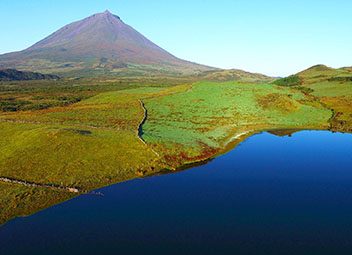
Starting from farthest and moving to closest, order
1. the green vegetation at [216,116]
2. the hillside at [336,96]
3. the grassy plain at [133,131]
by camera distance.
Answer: the hillside at [336,96], the green vegetation at [216,116], the grassy plain at [133,131]

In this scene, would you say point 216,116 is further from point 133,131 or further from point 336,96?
point 336,96

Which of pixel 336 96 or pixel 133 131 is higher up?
pixel 336 96

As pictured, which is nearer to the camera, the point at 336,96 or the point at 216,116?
the point at 216,116

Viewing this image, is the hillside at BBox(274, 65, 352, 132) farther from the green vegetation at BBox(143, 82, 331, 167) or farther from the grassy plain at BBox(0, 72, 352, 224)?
the green vegetation at BBox(143, 82, 331, 167)

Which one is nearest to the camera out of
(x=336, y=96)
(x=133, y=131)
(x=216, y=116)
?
(x=133, y=131)

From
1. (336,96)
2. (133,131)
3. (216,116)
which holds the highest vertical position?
(336,96)

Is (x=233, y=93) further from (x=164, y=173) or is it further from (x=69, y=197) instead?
(x=69, y=197)

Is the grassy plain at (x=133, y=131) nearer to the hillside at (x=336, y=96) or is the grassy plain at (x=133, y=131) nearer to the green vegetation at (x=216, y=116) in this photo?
the green vegetation at (x=216, y=116)

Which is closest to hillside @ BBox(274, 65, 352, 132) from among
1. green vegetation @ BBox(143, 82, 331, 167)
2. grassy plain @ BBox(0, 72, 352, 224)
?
grassy plain @ BBox(0, 72, 352, 224)

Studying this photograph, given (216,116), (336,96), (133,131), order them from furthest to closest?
(336,96) < (216,116) < (133,131)

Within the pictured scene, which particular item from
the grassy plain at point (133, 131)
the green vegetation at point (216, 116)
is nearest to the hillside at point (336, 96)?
the grassy plain at point (133, 131)

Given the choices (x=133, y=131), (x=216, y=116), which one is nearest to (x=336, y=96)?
(x=216, y=116)

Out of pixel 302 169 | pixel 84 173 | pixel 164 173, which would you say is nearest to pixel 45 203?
pixel 84 173
